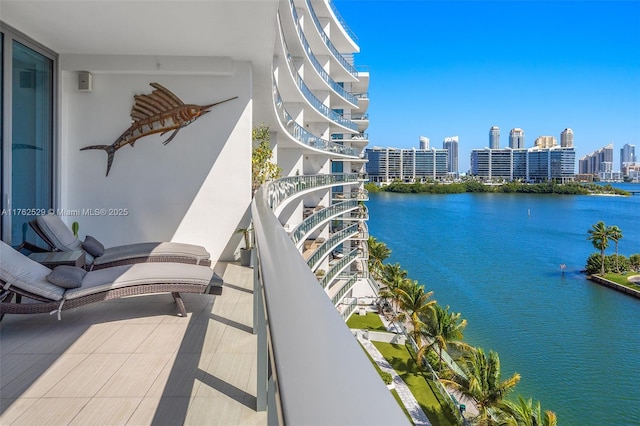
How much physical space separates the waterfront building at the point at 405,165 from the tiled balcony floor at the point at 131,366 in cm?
12636

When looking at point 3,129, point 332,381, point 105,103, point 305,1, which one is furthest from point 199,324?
point 305,1

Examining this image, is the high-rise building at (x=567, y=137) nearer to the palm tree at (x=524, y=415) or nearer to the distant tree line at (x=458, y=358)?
the distant tree line at (x=458, y=358)

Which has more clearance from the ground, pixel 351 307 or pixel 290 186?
pixel 290 186

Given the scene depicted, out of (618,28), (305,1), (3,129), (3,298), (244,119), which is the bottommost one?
(3,298)

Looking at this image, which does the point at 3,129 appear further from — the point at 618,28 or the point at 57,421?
the point at 618,28

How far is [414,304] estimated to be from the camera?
2952cm

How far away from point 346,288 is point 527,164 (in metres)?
142

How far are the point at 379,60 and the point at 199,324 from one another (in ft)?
301

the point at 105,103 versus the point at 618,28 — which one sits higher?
the point at 618,28

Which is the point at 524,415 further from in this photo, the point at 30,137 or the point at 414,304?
the point at 30,137

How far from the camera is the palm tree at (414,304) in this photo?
27956mm

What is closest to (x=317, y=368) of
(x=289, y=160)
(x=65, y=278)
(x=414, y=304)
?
(x=65, y=278)

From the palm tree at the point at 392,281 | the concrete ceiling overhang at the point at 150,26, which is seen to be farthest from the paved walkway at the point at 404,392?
the concrete ceiling overhang at the point at 150,26

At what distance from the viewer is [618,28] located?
117562mm
